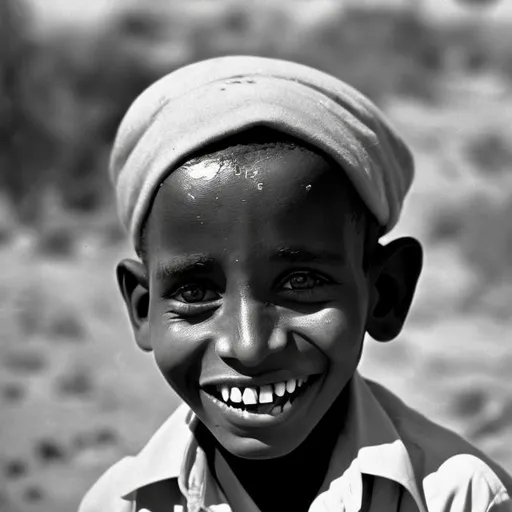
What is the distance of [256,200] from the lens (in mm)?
1708

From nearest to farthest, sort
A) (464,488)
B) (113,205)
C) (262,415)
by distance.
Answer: (262,415) < (464,488) < (113,205)

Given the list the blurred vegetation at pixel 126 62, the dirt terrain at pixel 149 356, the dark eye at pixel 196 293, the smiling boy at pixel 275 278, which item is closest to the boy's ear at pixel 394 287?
the smiling boy at pixel 275 278

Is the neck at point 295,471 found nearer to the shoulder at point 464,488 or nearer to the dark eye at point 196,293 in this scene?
the shoulder at point 464,488

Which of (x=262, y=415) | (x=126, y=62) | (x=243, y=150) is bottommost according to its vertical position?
(x=262, y=415)

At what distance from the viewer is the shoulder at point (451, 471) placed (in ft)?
6.45

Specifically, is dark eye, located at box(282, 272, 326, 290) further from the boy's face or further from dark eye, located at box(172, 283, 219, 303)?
dark eye, located at box(172, 283, 219, 303)

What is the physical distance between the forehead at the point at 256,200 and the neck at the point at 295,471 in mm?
444

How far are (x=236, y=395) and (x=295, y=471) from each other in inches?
13.3

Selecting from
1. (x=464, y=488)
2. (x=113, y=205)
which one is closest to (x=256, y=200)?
(x=464, y=488)

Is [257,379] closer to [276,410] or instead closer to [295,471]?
[276,410]

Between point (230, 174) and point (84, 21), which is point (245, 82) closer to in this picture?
point (230, 174)

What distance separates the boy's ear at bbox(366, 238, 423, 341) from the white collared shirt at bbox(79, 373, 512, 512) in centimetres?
15

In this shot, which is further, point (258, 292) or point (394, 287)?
point (394, 287)

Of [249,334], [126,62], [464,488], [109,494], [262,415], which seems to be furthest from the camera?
[126,62]
